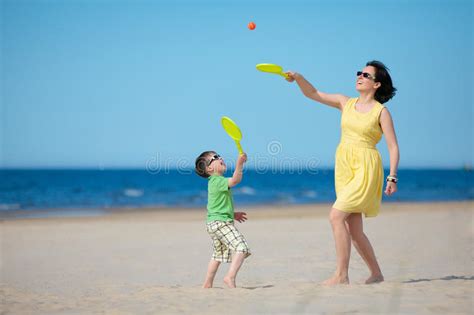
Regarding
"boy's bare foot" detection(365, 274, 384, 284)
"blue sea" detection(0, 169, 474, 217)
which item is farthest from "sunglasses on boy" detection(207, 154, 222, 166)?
"blue sea" detection(0, 169, 474, 217)

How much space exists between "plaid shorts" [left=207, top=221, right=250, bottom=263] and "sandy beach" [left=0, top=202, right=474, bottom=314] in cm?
29

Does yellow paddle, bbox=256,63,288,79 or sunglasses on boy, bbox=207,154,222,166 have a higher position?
yellow paddle, bbox=256,63,288,79

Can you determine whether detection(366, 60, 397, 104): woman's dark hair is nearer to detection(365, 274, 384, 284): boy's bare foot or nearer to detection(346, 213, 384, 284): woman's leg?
detection(346, 213, 384, 284): woman's leg

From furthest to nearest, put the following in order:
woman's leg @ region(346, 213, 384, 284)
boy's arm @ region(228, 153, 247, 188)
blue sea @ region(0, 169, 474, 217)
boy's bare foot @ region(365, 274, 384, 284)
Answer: blue sea @ region(0, 169, 474, 217) < boy's bare foot @ region(365, 274, 384, 284) < woman's leg @ region(346, 213, 384, 284) < boy's arm @ region(228, 153, 247, 188)

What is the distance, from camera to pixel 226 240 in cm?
525

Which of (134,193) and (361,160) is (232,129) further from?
(134,193)

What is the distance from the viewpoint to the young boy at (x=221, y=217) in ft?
17.1

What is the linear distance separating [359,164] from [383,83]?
0.74 m

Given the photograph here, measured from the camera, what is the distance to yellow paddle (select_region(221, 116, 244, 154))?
17.6 ft

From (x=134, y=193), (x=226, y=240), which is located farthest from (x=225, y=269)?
(x=134, y=193)

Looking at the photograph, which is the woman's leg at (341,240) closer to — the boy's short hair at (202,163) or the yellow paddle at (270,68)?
the boy's short hair at (202,163)

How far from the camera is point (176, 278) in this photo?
6.57 meters

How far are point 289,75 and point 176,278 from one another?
2430mm

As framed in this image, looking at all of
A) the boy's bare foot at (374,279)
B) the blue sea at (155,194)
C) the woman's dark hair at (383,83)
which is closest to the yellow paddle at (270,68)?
the woman's dark hair at (383,83)
